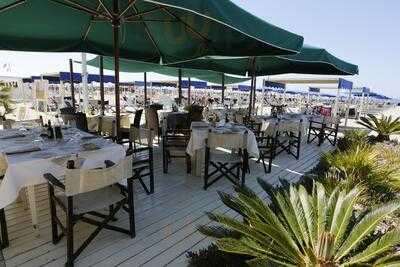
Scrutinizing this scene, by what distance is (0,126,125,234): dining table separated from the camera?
108 inches

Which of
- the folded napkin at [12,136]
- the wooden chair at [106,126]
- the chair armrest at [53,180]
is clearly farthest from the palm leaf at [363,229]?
the wooden chair at [106,126]

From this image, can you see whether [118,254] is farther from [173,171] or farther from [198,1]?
[173,171]

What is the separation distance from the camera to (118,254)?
2.91 metres

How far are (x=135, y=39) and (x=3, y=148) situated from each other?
355cm

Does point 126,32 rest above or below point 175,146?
above

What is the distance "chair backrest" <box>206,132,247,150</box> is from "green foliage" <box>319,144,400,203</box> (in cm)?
135

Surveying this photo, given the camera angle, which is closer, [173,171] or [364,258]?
[364,258]

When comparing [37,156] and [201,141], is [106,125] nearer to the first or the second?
[201,141]

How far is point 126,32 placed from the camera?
5.79 metres

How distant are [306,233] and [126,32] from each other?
503 cm

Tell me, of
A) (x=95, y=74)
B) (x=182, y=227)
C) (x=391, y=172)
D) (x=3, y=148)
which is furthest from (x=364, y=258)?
(x=95, y=74)

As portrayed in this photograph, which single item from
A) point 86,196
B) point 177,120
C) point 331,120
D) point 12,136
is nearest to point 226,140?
point 86,196

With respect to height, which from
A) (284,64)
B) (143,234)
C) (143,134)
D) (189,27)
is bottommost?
(143,234)

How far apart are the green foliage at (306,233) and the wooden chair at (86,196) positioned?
99 cm
